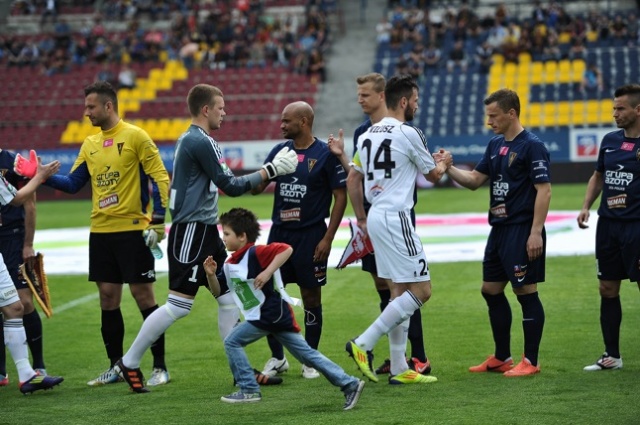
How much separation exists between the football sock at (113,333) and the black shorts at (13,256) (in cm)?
87

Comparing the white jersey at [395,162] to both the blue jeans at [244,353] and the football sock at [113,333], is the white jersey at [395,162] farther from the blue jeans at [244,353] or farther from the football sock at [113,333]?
the football sock at [113,333]

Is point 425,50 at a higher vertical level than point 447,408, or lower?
higher

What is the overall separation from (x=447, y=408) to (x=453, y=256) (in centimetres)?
864

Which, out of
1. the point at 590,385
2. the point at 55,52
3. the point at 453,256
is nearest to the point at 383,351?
the point at 590,385

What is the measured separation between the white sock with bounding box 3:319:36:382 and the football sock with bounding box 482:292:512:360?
3.72m

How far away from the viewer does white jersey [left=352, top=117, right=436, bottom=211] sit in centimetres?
758

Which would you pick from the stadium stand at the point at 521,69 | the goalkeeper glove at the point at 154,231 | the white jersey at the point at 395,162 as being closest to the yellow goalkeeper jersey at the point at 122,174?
the goalkeeper glove at the point at 154,231

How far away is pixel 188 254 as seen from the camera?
774cm

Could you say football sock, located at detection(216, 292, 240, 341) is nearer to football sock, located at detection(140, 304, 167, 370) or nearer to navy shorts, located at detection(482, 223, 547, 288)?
football sock, located at detection(140, 304, 167, 370)

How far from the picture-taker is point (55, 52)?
41969 millimetres

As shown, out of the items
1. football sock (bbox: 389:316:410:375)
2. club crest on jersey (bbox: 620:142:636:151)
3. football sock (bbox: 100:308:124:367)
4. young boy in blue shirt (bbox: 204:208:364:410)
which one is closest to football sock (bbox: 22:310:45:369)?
football sock (bbox: 100:308:124:367)

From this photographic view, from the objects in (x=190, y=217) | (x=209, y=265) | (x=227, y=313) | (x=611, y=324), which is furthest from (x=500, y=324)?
(x=190, y=217)

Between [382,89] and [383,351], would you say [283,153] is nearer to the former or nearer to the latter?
[382,89]

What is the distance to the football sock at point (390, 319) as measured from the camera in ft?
24.5
